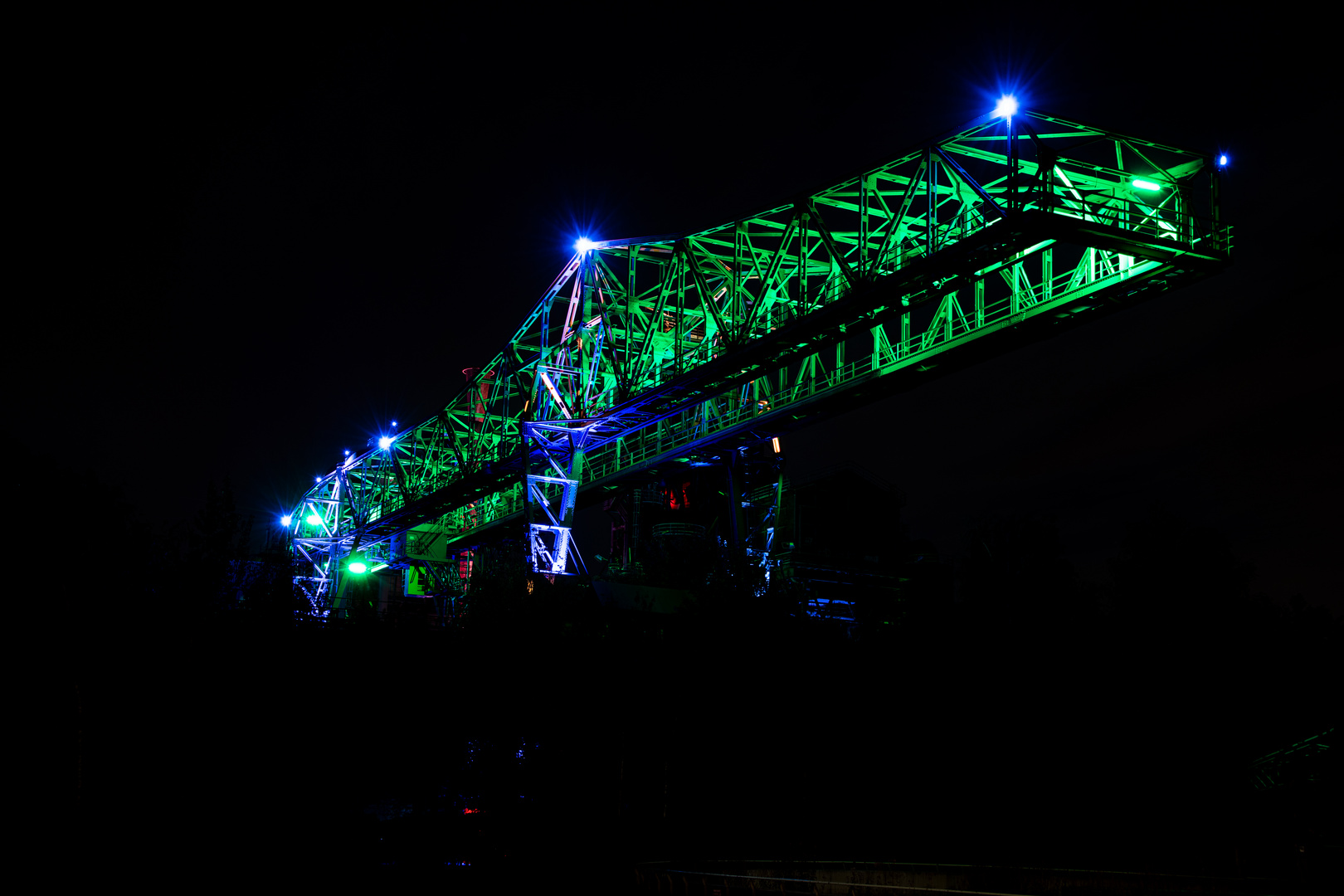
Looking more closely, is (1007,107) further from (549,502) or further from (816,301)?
(549,502)

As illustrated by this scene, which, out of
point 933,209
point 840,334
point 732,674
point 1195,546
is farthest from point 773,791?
point 1195,546

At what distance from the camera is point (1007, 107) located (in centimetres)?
2316

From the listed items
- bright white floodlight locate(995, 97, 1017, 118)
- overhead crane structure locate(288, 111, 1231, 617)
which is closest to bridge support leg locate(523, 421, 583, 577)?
overhead crane structure locate(288, 111, 1231, 617)

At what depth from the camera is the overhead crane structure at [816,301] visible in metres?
23.8

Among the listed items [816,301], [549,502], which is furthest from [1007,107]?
[549,502]

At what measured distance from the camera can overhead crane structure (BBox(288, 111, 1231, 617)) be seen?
23.8 metres

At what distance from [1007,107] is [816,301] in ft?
24.0

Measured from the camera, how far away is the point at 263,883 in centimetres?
2028

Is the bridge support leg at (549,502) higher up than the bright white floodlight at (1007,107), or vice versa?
the bright white floodlight at (1007,107)

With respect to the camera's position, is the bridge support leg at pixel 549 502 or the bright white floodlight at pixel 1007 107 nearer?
the bright white floodlight at pixel 1007 107

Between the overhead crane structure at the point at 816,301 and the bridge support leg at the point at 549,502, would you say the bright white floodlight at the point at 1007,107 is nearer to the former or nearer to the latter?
the overhead crane structure at the point at 816,301

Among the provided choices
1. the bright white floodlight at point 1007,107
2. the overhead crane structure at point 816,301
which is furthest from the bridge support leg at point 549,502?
the bright white floodlight at point 1007,107

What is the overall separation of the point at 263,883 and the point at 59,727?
556cm

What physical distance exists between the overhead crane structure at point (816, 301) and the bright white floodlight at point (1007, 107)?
191mm
